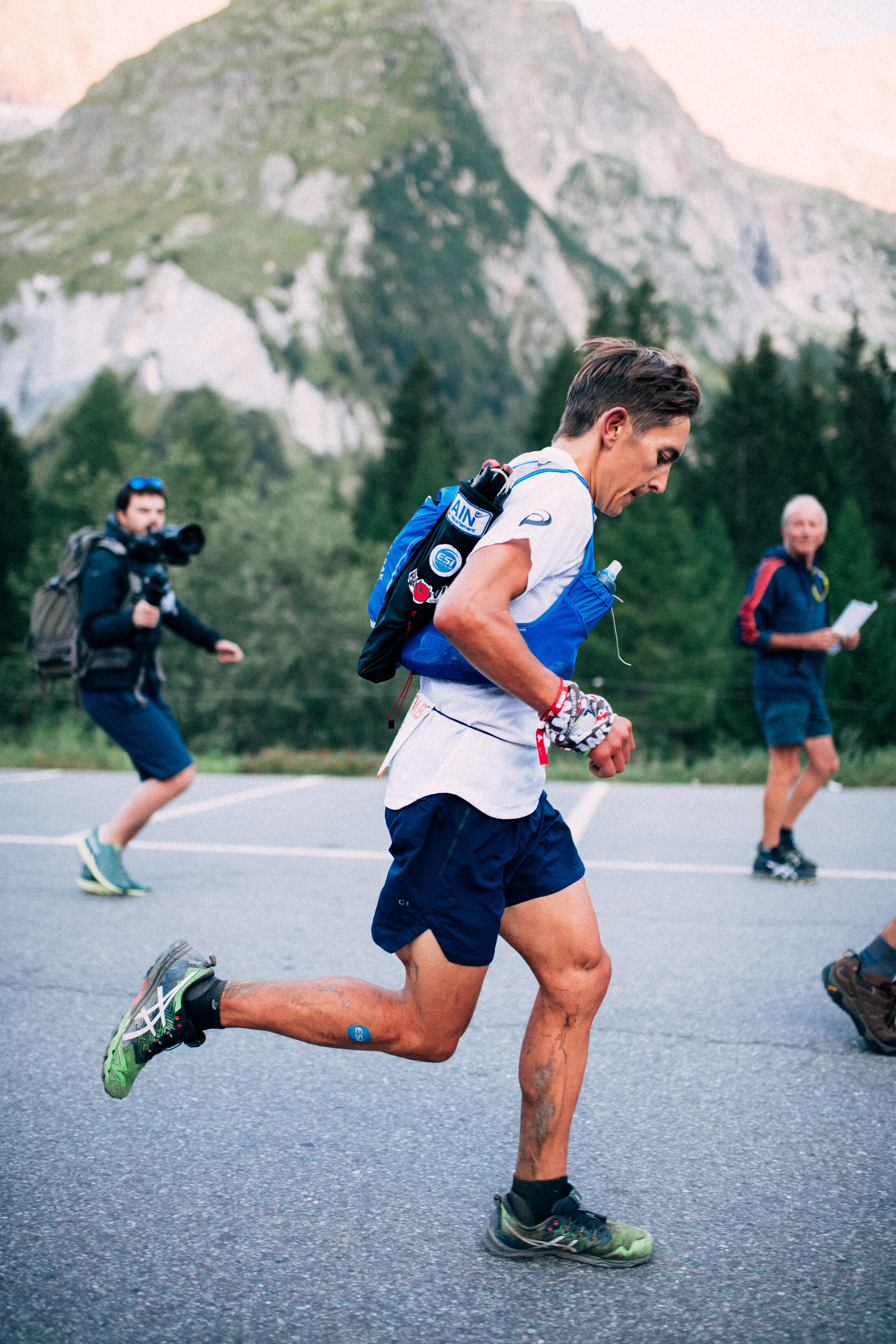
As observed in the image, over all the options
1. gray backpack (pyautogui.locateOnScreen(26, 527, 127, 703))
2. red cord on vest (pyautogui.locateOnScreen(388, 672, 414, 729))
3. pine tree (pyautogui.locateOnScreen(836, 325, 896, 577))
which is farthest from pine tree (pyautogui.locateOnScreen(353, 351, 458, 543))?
red cord on vest (pyautogui.locateOnScreen(388, 672, 414, 729))

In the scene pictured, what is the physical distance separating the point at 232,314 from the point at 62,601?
125m

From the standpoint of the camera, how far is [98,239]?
14938cm

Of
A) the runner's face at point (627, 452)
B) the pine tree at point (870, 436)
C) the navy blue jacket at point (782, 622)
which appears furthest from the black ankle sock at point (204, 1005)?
the pine tree at point (870, 436)

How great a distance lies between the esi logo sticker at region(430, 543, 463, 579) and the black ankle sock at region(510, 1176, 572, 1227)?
1288mm

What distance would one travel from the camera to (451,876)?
2453 mm

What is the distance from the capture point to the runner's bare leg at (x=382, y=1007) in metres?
2.50

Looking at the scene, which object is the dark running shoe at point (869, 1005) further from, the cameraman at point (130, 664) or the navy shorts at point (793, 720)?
the cameraman at point (130, 664)

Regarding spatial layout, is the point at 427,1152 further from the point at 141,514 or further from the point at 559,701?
the point at 141,514

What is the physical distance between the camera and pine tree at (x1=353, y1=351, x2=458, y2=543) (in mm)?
64938

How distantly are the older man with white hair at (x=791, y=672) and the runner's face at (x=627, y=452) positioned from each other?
3.96 metres

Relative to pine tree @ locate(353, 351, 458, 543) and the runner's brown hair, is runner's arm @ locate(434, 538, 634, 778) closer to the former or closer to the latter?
the runner's brown hair

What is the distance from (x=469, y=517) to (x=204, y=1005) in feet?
4.04

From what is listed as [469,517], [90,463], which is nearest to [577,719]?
[469,517]

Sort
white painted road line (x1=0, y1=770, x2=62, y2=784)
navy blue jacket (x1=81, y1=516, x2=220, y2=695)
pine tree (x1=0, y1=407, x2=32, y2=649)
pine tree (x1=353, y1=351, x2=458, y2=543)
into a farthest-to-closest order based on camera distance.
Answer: pine tree (x1=353, y1=351, x2=458, y2=543) < pine tree (x1=0, y1=407, x2=32, y2=649) < white painted road line (x1=0, y1=770, x2=62, y2=784) < navy blue jacket (x1=81, y1=516, x2=220, y2=695)
